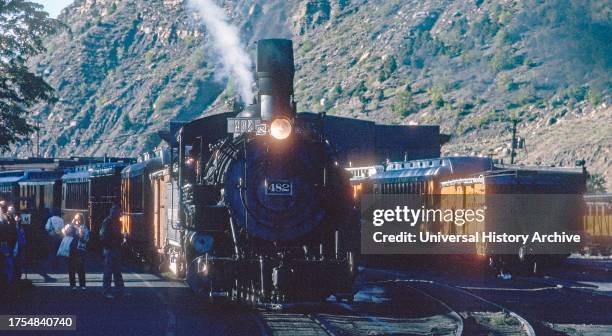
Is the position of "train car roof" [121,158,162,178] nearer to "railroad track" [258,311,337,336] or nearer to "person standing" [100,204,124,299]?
"person standing" [100,204,124,299]

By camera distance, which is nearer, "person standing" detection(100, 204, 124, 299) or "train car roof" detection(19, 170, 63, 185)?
"person standing" detection(100, 204, 124, 299)

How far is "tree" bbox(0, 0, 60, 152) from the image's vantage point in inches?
1556

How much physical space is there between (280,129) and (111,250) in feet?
14.2

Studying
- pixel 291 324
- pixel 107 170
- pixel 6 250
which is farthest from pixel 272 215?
pixel 107 170

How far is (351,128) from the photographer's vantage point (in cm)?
6088

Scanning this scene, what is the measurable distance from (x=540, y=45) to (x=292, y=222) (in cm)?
8199

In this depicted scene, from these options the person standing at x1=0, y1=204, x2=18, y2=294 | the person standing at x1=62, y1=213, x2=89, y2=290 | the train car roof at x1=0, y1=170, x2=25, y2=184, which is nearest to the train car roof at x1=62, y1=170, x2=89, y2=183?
the train car roof at x1=0, y1=170, x2=25, y2=184

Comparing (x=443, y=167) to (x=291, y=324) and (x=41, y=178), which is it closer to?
(x=291, y=324)

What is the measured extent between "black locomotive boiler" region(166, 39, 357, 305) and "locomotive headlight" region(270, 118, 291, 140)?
16mm

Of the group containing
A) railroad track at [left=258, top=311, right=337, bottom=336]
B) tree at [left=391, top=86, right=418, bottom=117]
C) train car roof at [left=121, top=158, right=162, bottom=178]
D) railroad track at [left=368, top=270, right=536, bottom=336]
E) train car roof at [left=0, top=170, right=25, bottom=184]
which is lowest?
railroad track at [left=368, top=270, right=536, bottom=336]

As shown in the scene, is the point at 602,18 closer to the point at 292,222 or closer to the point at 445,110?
the point at 445,110

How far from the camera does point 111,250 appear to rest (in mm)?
18203

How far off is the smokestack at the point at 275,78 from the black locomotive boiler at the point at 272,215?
24 mm

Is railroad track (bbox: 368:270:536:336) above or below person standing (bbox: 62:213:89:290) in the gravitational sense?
below
